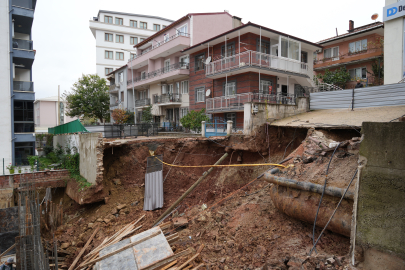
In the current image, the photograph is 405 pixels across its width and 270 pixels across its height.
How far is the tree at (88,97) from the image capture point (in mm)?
35312

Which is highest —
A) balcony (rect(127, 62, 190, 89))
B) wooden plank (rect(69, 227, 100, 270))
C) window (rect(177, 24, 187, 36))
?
window (rect(177, 24, 187, 36))

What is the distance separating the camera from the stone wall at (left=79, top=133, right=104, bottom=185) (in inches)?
475

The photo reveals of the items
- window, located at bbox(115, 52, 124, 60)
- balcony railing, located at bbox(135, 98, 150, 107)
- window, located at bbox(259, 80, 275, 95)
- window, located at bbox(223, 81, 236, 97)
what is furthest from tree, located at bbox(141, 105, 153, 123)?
window, located at bbox(115, 52, 124, 60)

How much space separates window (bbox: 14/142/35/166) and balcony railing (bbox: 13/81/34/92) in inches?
177

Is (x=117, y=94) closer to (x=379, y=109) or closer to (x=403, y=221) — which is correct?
(x=379, y=109)

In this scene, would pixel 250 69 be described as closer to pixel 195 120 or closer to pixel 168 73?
pixel 195 120

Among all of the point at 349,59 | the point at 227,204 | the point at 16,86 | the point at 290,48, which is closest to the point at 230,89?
the point at 290,48

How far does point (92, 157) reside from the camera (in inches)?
495

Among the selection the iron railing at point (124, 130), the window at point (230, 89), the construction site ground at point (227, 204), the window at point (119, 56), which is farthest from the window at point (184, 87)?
the window at point (119, 56)

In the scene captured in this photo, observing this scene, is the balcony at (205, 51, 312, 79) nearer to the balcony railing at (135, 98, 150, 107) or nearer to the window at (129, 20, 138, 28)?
the balcony railing at (135, 98, 150, 107)

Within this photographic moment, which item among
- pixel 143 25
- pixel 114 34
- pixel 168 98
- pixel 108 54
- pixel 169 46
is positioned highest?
pixel 143 25

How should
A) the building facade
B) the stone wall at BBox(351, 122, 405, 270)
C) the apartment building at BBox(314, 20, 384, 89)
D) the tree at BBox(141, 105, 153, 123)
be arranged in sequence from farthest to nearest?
the building facade, the tree at BBox(141, 105, 153, 123), the apartment building at BBox(314, 20, 384, 89), the stone wall at BBox(351, 122, 405, 270)

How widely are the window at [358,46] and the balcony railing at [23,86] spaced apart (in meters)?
30.6

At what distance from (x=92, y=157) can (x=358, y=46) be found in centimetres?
2690
